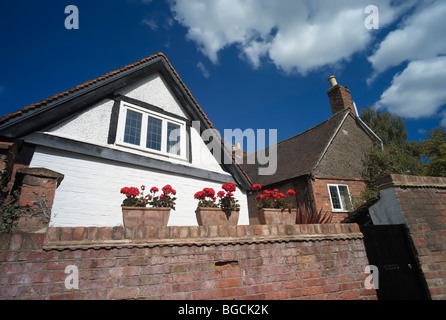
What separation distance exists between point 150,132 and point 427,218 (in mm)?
7277

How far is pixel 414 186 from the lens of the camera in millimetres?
4555

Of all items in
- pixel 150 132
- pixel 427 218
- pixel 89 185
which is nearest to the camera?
pixel 427 218

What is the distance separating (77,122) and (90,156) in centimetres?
99

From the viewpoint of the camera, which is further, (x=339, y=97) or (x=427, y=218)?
(x=339, y=97)

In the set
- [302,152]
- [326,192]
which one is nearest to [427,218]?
[326,192]

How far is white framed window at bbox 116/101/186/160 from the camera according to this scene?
22.4 feet

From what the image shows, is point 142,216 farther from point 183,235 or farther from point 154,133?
point 154,133

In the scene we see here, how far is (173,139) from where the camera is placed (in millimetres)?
7898

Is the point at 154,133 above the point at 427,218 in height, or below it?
above

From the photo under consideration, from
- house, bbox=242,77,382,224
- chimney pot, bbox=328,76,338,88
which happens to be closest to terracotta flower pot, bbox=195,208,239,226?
house, bbox=242,77,382,224

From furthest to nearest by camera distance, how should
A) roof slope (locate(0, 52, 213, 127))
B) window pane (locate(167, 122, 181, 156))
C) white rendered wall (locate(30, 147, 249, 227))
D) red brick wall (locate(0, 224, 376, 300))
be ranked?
window pane (locate(167, 122, 181, 156)) → white rendered wall (locate(30, 147, 249, 227)) → roof slope (locate(0, 52, 213, 127)) → red brick wall (locate(0, 224, 376, 300))

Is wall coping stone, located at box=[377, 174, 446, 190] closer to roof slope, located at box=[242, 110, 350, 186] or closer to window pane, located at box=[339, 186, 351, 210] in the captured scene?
roof slope, located at box=[242, 110, 350, 186]

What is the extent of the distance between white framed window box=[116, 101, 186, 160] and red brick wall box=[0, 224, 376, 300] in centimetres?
415

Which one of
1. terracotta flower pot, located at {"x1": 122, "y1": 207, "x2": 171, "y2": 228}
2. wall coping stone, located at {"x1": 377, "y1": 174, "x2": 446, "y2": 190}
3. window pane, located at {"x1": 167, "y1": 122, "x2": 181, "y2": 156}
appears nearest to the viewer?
terracotta flower pot, located at {"x1": 122, "y1": 207, "x2": 171, "y2": 228}
